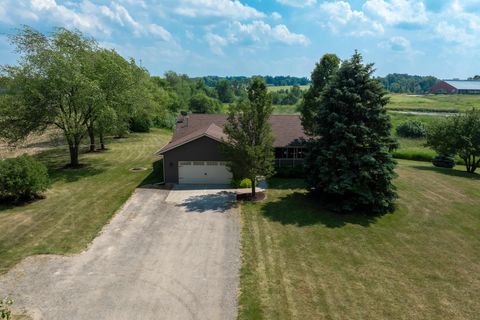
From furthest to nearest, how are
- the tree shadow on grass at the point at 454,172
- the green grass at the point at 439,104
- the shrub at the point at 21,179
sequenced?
the green grass at the point at 439,104
the tree shadow on grass at the point at 454,172
the shrub at the point at 21,179

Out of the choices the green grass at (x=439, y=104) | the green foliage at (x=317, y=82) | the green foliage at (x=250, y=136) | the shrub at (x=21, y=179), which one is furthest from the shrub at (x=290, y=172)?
the green grass at (x=439, y=104)

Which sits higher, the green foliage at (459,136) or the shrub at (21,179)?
the green foliage at (459,136)

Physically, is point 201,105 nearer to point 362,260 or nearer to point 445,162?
point 445,162

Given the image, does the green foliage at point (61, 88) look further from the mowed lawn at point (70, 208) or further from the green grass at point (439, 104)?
the green grass at point (439, 104)

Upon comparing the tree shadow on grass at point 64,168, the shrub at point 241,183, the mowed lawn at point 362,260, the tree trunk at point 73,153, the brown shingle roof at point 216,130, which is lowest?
the mowed lawn at point 362,260

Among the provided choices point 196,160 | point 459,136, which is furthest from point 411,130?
point 196,160

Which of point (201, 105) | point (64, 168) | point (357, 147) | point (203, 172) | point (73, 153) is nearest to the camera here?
point (357, 147)

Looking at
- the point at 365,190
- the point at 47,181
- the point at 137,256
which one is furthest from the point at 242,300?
the point at 47,181

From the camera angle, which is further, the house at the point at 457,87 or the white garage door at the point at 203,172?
the house at the point at 457,87
